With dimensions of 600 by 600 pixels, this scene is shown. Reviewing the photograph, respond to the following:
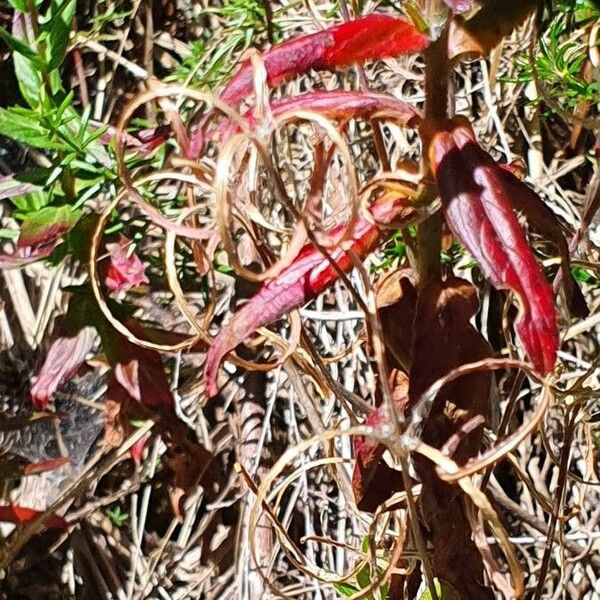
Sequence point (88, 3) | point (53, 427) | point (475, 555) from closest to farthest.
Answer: point (475, 555) < point (53, 427) < point (88, 3)

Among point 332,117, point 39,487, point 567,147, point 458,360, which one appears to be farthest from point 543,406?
point 39,487

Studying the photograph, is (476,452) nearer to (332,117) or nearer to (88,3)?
(332,117)

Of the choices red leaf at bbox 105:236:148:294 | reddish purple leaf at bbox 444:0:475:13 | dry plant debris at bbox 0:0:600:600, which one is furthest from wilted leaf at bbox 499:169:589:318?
red leaf at bbox 105:236:148:294

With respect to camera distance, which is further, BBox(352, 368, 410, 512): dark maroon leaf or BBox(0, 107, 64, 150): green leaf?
BBox(0, 107, 64, 150): green leaf

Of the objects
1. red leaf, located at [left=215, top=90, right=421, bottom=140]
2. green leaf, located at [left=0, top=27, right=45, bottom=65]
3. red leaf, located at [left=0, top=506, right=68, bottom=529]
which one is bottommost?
red leaf, located at [left=0, top=506, right=68, bottom=529]

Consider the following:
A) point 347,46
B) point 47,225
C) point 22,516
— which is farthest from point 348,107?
point 22,516

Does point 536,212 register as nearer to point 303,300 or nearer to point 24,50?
point 303,300

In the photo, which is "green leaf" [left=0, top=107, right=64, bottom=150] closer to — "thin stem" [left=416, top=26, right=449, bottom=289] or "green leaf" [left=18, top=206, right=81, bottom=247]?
Result: "green leaf" [left=18, top=206, right=81, bottom=247]
